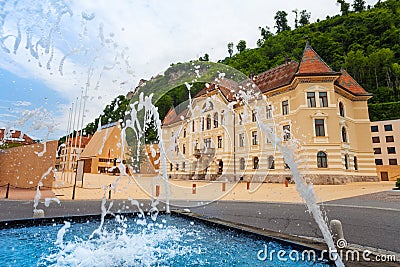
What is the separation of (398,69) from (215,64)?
5464 centimetres

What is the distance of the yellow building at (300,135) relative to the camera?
25348mm

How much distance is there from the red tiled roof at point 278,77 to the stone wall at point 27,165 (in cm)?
2237

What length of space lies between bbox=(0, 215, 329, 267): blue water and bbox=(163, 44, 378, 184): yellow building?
1685cm

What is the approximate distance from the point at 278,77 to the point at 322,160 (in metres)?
11.2

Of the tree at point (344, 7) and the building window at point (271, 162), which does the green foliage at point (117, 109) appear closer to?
the building window at point (271, 162)

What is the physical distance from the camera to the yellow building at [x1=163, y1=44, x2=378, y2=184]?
998 inches

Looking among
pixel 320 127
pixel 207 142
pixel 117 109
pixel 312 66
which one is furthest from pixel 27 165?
pixel 312 66

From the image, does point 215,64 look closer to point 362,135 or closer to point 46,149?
point 46,149

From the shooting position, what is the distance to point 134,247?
5066 mm

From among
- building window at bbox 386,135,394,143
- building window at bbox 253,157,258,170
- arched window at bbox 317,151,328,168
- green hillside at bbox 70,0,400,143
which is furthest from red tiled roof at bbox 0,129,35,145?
building window at bbox 386,135,394,143

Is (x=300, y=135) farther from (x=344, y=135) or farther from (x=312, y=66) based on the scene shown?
(x=312, y=66)

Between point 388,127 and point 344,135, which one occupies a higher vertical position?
point 388,127

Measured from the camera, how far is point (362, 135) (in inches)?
1170

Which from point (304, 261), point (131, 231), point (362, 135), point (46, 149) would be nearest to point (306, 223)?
point (304, 261)
